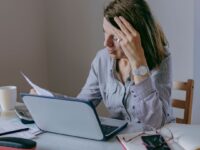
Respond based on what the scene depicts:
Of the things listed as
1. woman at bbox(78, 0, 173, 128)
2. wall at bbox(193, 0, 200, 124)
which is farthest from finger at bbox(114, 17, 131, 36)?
wall at bbox(193, 0, 200, 124)

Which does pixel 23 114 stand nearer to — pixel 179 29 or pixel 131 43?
pixel 131 43

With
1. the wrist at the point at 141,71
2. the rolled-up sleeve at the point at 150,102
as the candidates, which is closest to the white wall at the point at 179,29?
the rolled-up sleeve at the point at 150,102

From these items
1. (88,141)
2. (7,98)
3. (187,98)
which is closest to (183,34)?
(187,98)

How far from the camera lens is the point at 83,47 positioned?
257cm

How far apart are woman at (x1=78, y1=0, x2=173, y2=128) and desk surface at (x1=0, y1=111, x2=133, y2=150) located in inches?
9.9

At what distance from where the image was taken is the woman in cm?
126

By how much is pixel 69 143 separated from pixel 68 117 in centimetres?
9

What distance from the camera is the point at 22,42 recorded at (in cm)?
235

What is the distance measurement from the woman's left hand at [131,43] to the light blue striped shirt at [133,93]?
0.09 metres

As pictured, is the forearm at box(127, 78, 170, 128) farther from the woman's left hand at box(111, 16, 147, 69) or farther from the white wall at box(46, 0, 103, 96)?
the white wall at box(46, 0, 103, 96)

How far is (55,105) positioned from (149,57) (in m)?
0.55

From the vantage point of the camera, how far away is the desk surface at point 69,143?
1030mm

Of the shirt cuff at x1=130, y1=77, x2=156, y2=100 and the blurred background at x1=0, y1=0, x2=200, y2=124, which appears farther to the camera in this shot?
the blurred background at x1=0, y1=0, x2=200, y2=124

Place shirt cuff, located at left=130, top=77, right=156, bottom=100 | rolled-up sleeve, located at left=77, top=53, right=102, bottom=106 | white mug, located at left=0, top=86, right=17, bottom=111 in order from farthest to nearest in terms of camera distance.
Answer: rolled-up sleeve, located at left=77, top=53, right=102, bottom=106 → white mug, located at left=0, top=86, right=17, bottom=111 → shirt cuff, located at left=130, top=77, right=156, bottom=100
